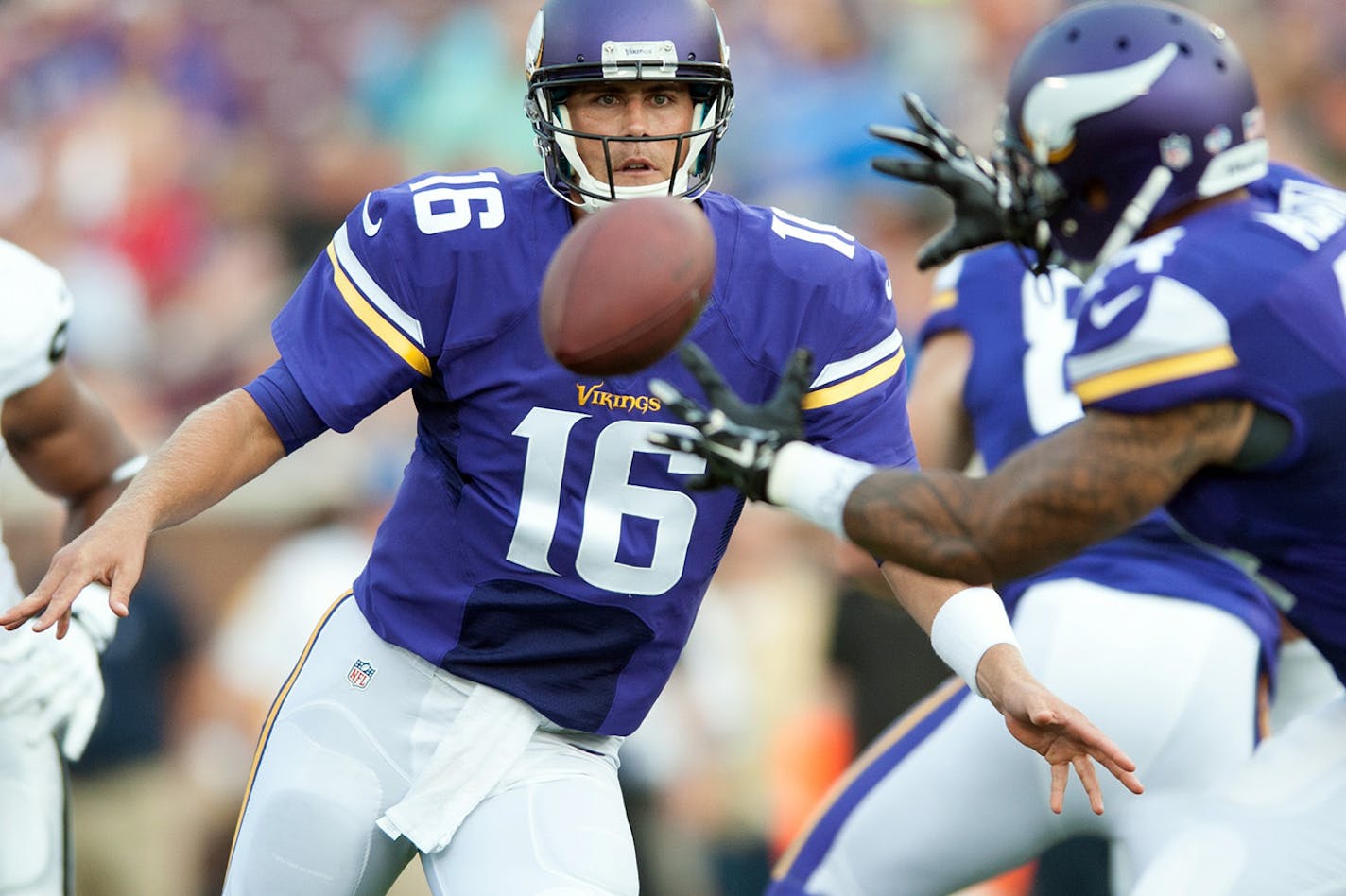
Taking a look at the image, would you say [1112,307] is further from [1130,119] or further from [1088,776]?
[1088,776]

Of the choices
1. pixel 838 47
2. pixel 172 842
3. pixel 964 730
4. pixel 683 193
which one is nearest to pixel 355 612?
pixel 683 193

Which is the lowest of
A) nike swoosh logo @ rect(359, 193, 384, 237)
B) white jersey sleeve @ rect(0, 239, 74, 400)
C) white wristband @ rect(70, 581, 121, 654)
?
white wristband @ rect(70, 581, 121, 654)

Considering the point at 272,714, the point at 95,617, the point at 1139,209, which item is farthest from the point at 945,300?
the point at 95,617

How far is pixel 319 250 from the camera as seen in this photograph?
7.54 meters

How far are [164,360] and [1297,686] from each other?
15.1 feet

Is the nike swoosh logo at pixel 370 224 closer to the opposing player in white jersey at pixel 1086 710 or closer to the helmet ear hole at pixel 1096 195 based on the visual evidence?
the helmet ear hole at pixel 1096 195

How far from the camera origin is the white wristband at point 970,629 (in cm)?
303

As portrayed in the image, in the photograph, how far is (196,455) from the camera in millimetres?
2902

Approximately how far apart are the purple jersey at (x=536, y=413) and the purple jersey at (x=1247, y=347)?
57 centimetres

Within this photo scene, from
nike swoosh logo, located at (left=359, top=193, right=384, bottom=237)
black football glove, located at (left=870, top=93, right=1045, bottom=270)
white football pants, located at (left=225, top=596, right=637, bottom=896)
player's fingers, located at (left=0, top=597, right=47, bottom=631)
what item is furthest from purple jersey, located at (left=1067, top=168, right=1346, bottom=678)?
player's fingers, located at (left=0, top=597, right=47, bottom=631)

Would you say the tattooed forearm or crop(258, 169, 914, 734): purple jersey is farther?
crop(258, 169, 914, 734): purple jersey

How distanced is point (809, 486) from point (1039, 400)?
4.58 ft

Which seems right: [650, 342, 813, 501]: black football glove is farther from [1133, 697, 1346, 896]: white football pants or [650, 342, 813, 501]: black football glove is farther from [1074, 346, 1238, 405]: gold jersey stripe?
[1133, 697, 1346, 896]: white football pants

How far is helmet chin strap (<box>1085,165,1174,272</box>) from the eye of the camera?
2.72m
